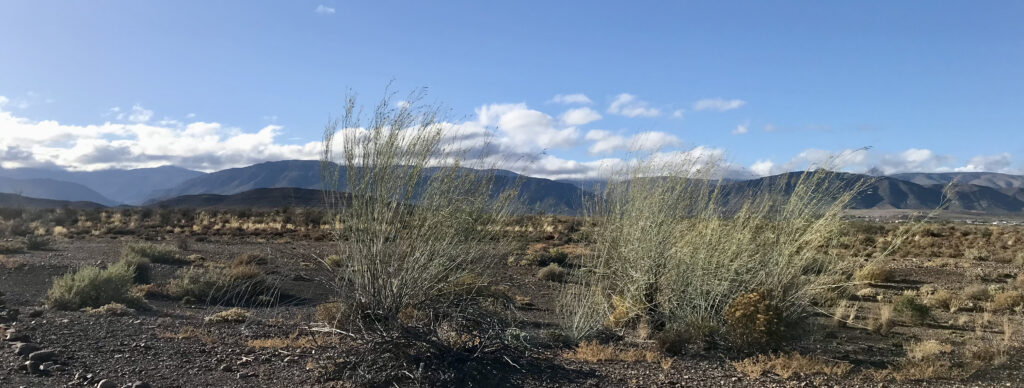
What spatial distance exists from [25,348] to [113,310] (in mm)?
3366

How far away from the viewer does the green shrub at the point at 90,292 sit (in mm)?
10492

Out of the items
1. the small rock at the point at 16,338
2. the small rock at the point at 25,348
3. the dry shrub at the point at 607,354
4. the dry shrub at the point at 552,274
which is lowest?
the dry shrub at the point at 552,274

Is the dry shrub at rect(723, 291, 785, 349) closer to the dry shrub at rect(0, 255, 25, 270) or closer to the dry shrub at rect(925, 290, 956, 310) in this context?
the dry shrub at rect(925, 290, 956, 310)

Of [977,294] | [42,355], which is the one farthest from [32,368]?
[977,294]

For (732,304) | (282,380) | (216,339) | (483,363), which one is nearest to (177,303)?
(216,339)

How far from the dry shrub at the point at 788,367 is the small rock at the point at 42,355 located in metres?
7.56

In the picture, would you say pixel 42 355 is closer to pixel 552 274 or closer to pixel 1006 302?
pixel 552 274

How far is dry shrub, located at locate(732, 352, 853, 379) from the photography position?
22.4 ft

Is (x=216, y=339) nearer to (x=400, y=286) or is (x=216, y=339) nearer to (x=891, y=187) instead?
(x=400, y=286)

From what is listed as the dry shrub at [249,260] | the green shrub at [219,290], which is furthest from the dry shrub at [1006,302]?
the dry shrub at [249,260]

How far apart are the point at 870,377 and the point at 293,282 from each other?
1252 centimetres

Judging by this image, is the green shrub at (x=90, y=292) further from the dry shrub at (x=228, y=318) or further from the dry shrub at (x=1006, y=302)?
the dry shrub at (x=1006, y=302)

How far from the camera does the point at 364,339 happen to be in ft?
20.1

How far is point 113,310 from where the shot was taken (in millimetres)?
9961
